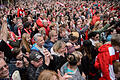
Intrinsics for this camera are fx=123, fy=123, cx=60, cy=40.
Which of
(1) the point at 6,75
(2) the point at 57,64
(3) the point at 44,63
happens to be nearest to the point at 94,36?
(2) the point at 57,64

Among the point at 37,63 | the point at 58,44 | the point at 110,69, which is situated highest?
the point at 58,44

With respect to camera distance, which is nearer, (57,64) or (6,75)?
(6,75)

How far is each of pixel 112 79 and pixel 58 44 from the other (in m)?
1.31

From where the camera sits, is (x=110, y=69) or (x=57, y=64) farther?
(x=57, y=64)

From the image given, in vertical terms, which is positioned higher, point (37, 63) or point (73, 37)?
point (73, 37)

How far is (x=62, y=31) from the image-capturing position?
14.4ft

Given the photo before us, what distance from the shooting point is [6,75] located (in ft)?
6.18

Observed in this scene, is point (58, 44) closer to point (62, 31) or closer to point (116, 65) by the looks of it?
point (116, 65)

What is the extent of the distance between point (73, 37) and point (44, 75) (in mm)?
1951

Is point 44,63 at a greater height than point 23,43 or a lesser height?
lesser

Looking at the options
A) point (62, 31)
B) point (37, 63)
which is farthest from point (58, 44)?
point (62, 31)

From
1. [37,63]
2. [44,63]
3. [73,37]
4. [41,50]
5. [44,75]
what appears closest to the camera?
[44,75]

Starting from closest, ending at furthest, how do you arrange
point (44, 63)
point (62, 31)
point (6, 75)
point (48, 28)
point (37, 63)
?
1. point (6, 75)
2. point (37, 63)
3. point (44, 63)
4. point (62, 31)
5. point (48, 28)

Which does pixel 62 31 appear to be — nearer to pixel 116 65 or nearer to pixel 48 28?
pixel 48 28
